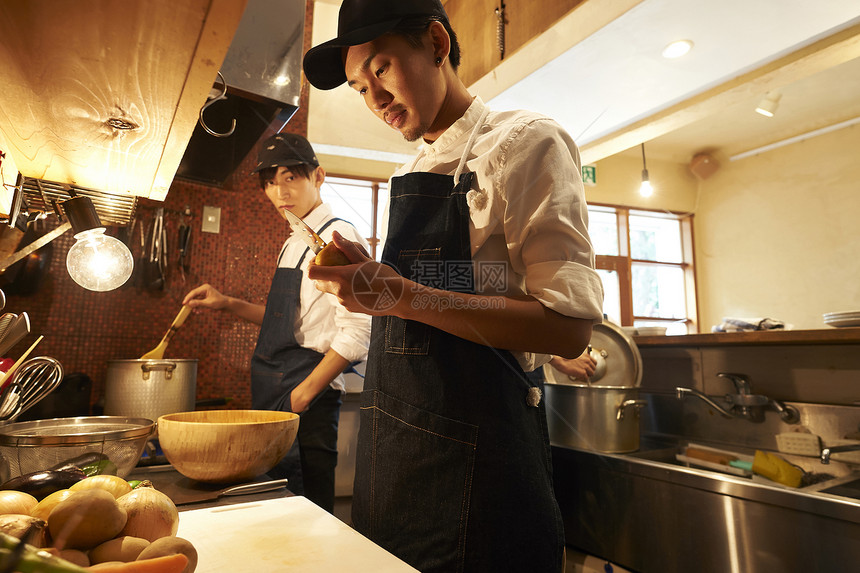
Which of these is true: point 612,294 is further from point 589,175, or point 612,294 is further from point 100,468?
point 100,468

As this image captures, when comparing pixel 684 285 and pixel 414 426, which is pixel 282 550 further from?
pixel 684 285

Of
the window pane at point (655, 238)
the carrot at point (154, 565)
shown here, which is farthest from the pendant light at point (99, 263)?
the window pane at point (655, 238)

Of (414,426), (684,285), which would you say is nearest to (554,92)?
(414,426)

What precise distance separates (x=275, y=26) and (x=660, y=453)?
2137 mm

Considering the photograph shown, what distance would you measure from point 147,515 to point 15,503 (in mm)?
134

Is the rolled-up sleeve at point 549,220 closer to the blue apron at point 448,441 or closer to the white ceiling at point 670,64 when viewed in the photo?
the blue apron at point 448,441

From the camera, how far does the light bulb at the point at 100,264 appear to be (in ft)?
4.25

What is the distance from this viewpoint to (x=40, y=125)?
686mm

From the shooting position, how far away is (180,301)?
2.48 metres

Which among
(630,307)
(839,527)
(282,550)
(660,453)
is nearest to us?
(282,550)

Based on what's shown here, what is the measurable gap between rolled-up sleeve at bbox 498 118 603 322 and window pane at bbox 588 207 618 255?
21.6 feet

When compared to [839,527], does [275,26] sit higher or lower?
higher

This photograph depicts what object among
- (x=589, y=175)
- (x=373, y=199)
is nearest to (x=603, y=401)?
(x=373, y=199)

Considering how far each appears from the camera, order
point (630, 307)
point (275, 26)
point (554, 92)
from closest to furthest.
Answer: point (275, 26), point (554, 92), point (630, 307)
